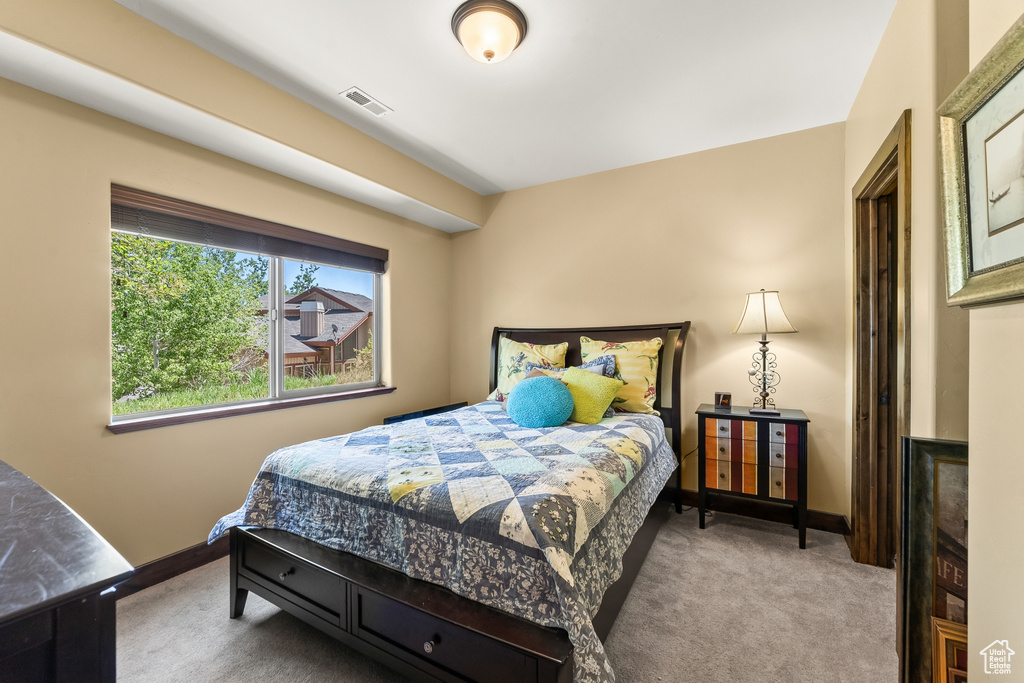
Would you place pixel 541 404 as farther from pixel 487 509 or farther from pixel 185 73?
pixel 185 73

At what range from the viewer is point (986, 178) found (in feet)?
2.96

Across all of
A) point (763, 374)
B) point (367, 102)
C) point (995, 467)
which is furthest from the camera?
point (763, 374)

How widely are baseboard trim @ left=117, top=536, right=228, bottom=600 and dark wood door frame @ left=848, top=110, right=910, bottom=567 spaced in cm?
347

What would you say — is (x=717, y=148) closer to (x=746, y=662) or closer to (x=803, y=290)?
(x=803, y=290)

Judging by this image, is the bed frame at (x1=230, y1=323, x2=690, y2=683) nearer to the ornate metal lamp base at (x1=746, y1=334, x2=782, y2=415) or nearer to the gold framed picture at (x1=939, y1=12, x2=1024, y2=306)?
the gold framed picture at (x1=939, y1=12, x2=1024, y2=306)

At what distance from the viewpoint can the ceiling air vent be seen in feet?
8.03

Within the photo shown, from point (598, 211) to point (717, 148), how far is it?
962 mm

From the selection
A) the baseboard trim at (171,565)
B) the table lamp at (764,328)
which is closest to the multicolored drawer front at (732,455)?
the table lamp at (764,328)

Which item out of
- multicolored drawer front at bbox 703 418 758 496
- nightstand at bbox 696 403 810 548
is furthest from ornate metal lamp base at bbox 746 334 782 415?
Result: multicolored drawer front at bbox 703 418 758 496

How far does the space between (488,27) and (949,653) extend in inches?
102

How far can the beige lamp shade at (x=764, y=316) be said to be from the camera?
106 inches

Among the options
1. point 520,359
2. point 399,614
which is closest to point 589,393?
point 520,359

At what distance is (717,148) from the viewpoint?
3145 mm

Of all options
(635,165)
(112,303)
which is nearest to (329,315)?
(112,303)
